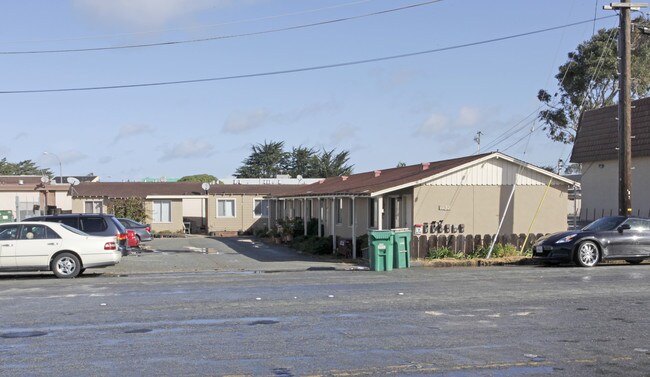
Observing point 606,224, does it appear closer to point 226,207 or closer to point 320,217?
point 320,217

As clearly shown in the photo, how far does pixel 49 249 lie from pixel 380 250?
9.04 m

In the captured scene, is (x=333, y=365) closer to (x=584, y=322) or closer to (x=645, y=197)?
(x=584, y=322)

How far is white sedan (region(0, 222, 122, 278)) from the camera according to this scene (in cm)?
1933

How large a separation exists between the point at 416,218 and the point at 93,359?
17.1 meters

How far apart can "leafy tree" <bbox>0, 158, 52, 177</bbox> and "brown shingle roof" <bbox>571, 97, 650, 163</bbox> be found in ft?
252

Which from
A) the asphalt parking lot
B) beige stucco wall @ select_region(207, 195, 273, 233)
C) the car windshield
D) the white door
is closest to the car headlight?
the car windshield

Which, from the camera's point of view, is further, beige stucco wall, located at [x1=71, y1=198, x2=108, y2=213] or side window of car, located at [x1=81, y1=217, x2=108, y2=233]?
beige stucco wall, located at [x1=71, y1=198, x2=108, y2=213]

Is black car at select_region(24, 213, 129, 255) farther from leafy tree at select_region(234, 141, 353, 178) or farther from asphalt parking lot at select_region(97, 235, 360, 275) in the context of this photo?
leafy tree at select_region(234, 141, 353, 178)

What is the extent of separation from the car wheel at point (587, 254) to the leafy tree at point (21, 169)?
8823 cm

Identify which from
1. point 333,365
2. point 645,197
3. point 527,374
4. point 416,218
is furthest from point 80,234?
point 645,197

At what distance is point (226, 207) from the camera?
49719 millimetres

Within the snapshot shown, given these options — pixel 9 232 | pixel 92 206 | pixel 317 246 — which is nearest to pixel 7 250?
pixel 9 232

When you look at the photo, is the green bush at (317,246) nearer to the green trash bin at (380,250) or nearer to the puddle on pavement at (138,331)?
the green trash bin at (380,250)

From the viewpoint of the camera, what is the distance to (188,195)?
49719 millimetres
